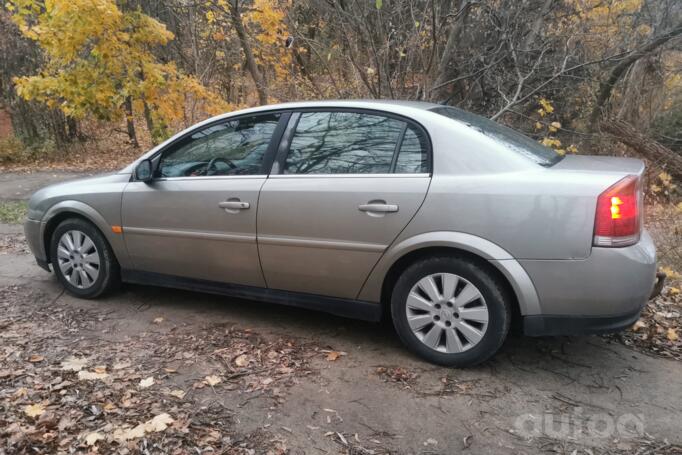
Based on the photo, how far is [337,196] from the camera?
3391 mm

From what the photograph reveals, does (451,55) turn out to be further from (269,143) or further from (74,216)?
(74,216)

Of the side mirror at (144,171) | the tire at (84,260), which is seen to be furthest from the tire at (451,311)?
the tire at (84,260)

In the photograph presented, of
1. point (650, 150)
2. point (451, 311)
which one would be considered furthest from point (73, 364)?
point (650, 150)

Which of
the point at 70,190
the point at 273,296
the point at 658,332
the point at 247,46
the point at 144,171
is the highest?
the point at 247,46

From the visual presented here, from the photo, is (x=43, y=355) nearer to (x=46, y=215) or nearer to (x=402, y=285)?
(x=46, y=215)

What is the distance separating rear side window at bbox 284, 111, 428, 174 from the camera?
11.0 ft

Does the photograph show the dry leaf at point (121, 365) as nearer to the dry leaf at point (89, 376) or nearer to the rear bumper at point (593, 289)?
the dry leaf at point (89, 376)

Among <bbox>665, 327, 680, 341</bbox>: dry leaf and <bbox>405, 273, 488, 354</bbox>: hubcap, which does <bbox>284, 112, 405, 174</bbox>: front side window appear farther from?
<bbox>665, 327, 680, 341</bbox>: dry leaf

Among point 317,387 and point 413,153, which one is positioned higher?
point 413,153

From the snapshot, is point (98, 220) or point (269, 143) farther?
point (98, 220)

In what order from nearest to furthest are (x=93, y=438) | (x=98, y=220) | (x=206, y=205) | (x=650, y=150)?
(x=93, y=438), (x=206, y=205), (x=98, y=220), (x=650, y=150)

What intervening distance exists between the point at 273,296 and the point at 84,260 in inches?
69.7

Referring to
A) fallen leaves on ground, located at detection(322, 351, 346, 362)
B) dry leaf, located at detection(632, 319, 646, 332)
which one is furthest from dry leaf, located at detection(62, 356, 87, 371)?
dry leaf, located at detection(632, 319, 646, 332)

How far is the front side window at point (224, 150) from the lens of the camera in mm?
3840
